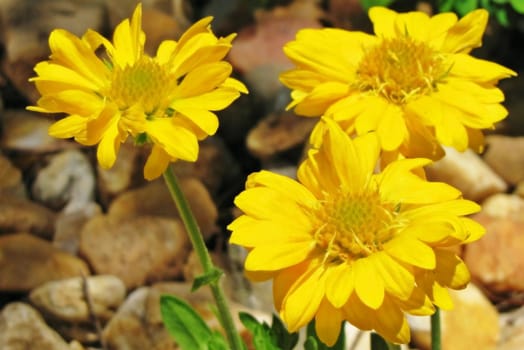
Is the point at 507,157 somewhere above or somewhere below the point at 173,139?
below

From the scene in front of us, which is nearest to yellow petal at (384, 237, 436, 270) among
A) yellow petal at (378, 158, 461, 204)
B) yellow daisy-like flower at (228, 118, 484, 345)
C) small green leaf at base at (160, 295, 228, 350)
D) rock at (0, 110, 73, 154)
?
yellow daisy-like flower at (228, 118, 484, 345)

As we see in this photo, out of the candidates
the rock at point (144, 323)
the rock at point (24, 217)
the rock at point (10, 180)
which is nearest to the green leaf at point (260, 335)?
the rock at point (144, 323)

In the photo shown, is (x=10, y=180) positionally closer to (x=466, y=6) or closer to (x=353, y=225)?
(x=466, y=6)

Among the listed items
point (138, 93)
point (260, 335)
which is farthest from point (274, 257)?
point (260, 335)

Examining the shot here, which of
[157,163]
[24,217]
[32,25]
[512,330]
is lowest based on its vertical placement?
[512,330]

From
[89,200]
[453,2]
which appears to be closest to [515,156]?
[453,2]

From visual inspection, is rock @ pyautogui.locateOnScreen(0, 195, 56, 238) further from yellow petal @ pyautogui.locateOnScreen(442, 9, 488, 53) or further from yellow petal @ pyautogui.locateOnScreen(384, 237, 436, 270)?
yellow petal @ pyautogui.locateOnScreen(384, 237, 436, 270)
